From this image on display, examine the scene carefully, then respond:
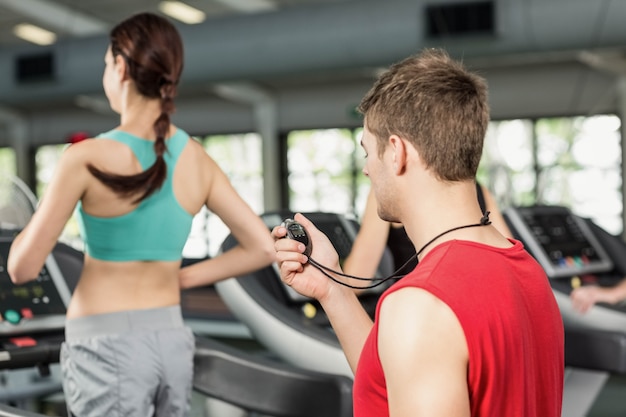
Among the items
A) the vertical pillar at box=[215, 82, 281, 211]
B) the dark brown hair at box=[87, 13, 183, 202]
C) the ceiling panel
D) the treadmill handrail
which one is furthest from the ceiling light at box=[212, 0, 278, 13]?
the dark brown hair at box=[87, 13, 183, 202]

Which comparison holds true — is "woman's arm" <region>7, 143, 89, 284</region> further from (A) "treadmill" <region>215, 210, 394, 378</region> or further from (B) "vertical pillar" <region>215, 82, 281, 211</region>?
(B) "vertical pillar" <region>215, 82, 281, 211</region>

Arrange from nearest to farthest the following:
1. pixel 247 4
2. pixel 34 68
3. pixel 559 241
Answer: pixel 559 241
pixel 34 68
pixel 247 4

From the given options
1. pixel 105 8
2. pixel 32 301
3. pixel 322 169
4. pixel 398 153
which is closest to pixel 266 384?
pixel 32 301

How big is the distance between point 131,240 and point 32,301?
70 cm

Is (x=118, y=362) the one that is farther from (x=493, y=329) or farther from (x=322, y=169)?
(x=322, y=169)

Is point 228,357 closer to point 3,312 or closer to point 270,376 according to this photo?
point 270,376

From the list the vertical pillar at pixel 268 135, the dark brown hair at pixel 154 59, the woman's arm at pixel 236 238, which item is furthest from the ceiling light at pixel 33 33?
the dark brown hair at pixel 154 59

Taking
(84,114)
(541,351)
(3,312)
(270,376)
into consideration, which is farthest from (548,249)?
(84,114)

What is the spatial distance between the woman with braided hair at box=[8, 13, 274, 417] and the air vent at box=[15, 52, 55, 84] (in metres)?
8.26

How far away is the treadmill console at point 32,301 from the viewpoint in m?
2.11

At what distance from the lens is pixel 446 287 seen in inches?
34.1

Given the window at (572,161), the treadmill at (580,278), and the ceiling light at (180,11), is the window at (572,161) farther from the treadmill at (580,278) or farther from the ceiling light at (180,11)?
the treadmill at (580,278)

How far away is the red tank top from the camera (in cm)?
87

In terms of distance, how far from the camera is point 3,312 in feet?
6.92
